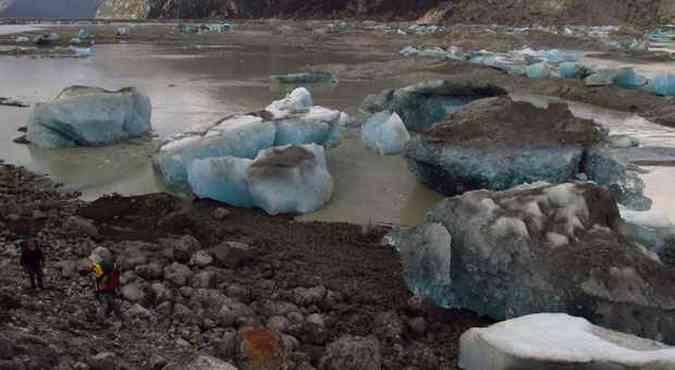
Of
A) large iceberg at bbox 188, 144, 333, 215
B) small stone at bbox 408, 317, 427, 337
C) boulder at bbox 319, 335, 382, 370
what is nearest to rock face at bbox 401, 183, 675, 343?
small stone at bbox 408, 317, 427, 337

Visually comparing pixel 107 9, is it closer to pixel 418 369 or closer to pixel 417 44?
pixel 417 44

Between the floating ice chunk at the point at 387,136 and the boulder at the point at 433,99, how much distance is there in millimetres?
1403

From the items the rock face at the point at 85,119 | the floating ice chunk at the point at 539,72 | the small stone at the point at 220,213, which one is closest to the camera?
the small stone at the point at 220,213

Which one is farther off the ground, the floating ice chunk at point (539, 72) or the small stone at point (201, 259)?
the floating ice chunk at point (539, 72)

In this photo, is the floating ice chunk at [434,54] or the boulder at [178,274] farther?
the floating ice chunk at [434,54]

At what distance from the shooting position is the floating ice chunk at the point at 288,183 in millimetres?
7977

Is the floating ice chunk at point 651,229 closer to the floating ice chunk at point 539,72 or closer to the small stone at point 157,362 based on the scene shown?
the small stone at point 157,362

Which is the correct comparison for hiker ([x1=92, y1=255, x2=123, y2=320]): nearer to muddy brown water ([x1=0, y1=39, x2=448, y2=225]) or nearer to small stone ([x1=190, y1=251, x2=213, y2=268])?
small stone ([x1=190, y1=251, x2=213, y2=268])

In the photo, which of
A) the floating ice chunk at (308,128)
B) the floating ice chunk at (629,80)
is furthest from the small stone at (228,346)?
the floating ice chunk at (629,80)

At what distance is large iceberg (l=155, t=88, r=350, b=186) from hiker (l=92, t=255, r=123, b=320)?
427 centimetres

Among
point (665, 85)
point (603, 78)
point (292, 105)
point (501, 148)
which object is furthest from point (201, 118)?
point (665, 85)

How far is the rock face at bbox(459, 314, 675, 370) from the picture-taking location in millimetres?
3848

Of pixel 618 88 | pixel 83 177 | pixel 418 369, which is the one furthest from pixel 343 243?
pixel 618 88

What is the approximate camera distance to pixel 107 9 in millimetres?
89062
